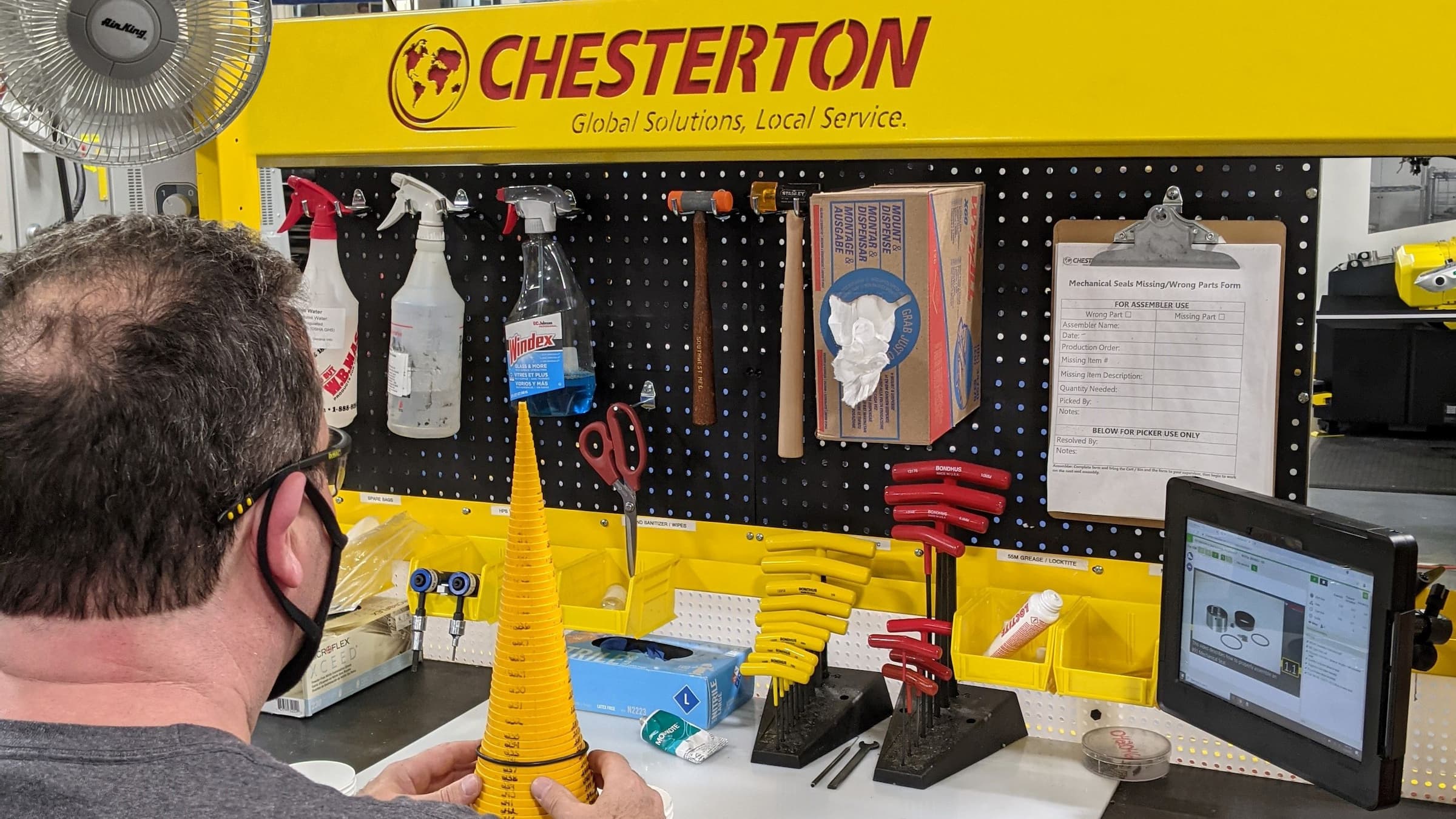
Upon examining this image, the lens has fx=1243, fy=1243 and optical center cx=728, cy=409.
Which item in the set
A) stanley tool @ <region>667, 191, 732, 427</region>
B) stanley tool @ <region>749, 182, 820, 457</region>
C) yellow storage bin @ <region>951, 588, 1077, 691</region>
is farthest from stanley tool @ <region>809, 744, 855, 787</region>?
stanley tool @ <region>667, 191, 732, 427</region>

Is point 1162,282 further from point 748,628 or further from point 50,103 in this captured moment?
point 50,103

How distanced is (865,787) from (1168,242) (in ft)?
2.66

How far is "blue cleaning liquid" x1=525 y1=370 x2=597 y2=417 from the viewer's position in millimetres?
1933

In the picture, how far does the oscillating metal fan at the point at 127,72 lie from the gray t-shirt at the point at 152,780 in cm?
84

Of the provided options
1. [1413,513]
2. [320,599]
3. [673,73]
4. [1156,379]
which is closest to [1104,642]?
[1156,379]

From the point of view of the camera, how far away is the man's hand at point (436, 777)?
1267mm

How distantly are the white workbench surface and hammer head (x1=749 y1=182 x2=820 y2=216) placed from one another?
0.74 meters

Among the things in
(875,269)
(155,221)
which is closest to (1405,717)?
(875,269)

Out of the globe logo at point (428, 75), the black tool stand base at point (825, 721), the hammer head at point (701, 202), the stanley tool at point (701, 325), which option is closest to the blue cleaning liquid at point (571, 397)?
the stanley tool at point (701, 325)

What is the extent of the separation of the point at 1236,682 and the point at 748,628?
30.0 inches

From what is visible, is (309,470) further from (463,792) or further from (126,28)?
(126,28)

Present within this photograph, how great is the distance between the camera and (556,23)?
1789mm

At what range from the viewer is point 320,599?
3.54 feet

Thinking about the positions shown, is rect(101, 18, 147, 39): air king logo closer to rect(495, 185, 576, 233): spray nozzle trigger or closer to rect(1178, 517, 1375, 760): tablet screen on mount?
rect(495, 185, 576, 233): spray nozzle trigger
